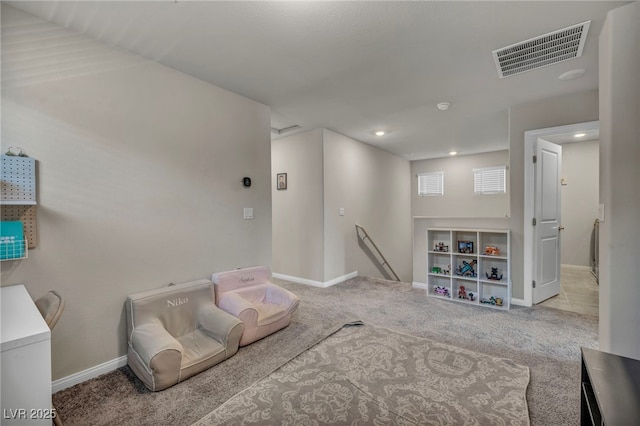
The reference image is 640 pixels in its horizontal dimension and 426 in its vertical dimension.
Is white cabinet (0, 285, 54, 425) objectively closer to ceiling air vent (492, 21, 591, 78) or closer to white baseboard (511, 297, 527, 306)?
ceiling air vent (492, 21, 591, 78)

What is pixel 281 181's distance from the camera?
4719 mm

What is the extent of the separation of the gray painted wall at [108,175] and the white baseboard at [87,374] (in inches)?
1.3

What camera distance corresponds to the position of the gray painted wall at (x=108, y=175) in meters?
1.80

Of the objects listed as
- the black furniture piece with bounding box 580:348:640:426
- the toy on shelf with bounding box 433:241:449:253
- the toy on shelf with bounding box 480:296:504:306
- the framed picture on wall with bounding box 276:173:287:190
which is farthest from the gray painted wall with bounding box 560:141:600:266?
the black furniture piece with bounding box 580:348:640:426

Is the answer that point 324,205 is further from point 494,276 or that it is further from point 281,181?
point 494,276

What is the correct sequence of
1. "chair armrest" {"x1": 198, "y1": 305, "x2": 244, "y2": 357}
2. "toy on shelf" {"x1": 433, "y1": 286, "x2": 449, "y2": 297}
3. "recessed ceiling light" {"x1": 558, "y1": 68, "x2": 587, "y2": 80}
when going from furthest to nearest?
"toy on shelf" {"x1": 433, "y1": 286, "x2": 449, "y2": 297}, "recessed ceiling light" {"x1": 558, "y1": 68, "x2": 587, "y2": 80}, "chair armrest" {"x1": 198, "y1": 305, "x2": 244, "y2": 357}

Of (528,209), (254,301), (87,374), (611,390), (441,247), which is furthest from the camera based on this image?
(441,247)

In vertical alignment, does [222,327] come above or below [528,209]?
below

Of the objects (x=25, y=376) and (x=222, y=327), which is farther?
(x=222, y=327)

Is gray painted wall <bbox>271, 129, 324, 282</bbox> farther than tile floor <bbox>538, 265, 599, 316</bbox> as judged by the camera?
Yes

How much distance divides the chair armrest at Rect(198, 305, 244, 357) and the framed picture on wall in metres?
2.65

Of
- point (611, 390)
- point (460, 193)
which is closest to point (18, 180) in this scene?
point (611, 390)

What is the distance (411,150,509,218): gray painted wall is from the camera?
20.6 ft

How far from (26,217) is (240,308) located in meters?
1.54
